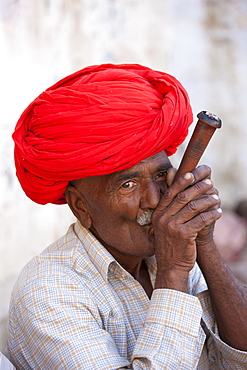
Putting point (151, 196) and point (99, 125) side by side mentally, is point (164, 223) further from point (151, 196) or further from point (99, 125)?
point (99, 125)

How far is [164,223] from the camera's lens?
6.78ft

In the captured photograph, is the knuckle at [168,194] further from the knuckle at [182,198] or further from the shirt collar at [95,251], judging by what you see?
the shirt collar at [95,251]

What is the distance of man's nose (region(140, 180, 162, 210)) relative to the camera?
215cm

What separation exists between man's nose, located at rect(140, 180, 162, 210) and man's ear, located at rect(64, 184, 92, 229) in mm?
278

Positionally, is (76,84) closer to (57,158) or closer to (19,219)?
(57,158)

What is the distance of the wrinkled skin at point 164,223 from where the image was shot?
2.06m

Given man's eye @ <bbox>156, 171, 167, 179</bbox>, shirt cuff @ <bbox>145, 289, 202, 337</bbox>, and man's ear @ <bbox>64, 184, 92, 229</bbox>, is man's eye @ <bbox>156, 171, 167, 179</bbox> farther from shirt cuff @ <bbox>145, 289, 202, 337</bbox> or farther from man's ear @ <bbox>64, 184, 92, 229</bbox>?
shirt cuff @ <bbox>145, 289, 202, 337</bbox>

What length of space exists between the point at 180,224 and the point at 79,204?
51cm

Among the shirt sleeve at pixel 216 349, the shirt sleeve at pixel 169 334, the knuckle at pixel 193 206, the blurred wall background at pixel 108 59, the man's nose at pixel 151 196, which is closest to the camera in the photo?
the shirt sleeve at pixel 169 334

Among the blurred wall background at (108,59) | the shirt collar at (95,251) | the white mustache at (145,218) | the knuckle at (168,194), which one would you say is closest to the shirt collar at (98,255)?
the shirt collar at (95,251)

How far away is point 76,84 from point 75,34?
6.21 feet

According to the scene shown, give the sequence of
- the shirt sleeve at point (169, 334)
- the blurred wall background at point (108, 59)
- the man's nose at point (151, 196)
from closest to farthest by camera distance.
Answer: the shirt sleeve at point (169, 334) < the man's nose at point (151, 196) < the blurred wall background at point (108, 59)

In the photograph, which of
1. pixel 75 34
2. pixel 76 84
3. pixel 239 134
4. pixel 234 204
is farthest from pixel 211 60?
pixel 76 84

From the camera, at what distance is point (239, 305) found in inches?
89.6
